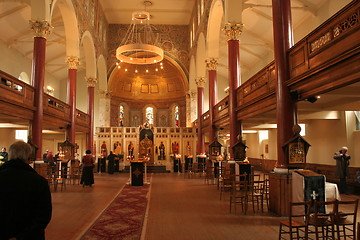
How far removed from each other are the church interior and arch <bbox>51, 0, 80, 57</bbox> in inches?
2.4

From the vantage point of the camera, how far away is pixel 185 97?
30203 millimetres

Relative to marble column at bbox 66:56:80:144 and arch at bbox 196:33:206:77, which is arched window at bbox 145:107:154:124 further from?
marble column at bbox 66:56:80:144

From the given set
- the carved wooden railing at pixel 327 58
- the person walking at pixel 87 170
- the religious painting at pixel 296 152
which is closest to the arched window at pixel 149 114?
the person walking at pixel 87 170

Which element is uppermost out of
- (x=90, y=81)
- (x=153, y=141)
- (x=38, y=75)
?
(x=90, y=81)

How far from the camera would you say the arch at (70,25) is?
639 inches

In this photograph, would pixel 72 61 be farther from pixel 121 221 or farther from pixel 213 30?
pixel 121 221

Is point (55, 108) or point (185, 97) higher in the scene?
point (185, 97)

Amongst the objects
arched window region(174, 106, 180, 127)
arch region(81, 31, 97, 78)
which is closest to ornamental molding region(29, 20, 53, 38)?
arch region(81, 31, 97, 78)

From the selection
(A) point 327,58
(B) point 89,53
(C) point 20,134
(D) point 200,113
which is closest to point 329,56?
(A) point 327,58

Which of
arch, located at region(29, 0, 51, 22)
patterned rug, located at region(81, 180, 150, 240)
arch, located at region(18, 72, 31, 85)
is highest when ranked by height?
arch, located at region(29, 0, 51, 22)

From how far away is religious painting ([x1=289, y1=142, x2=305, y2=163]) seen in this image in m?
7.59

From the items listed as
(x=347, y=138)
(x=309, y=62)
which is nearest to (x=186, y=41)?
(x=347, y=138)

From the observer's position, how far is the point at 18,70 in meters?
20.4

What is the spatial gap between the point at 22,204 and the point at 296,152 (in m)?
6.68
